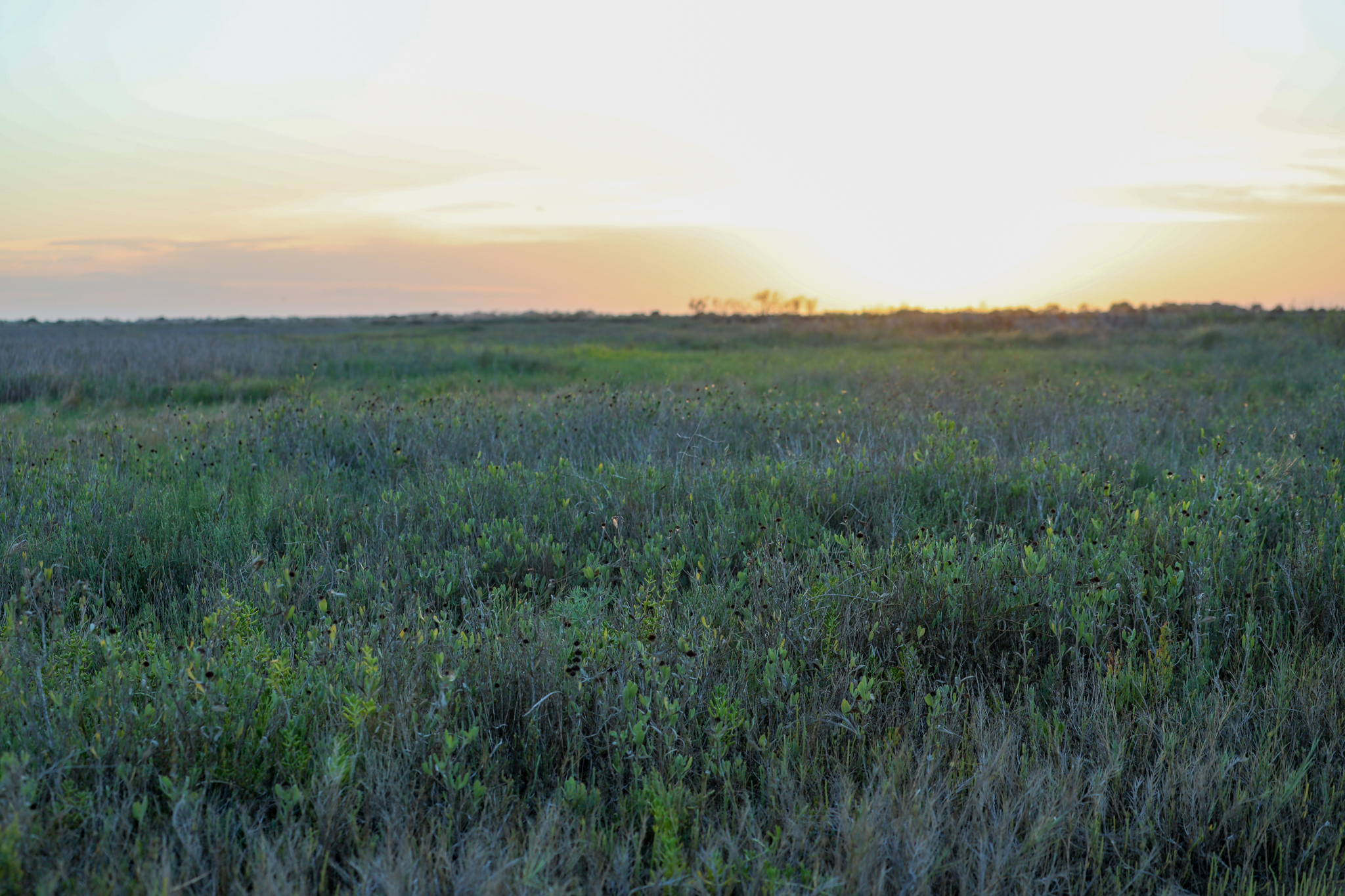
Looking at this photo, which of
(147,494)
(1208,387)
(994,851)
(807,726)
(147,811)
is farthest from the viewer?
(1208,387)

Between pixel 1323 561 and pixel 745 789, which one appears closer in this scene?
pixel 745 789

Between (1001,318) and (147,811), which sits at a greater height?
(1001,318)

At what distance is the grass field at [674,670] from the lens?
1949mm

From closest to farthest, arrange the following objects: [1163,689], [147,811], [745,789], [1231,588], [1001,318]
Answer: [147,811] → [745,789] → [1163,689] → [1231,588] → [1001,318]

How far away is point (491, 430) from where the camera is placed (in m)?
7.34

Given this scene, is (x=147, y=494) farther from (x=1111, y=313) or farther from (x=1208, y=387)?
(x=1111, y=313)

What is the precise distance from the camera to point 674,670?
9.04 ft

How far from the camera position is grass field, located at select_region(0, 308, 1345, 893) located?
195 centimetres

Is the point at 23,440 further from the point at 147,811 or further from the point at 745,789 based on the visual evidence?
the point at 745,789

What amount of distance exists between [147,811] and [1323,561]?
16.1 feet

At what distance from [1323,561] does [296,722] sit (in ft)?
14.9

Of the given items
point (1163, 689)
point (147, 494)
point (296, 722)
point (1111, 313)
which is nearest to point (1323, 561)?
point (1163, 689)

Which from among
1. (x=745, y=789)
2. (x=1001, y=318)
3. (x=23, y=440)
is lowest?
(x=745, y=789)

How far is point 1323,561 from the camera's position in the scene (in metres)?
3.66
